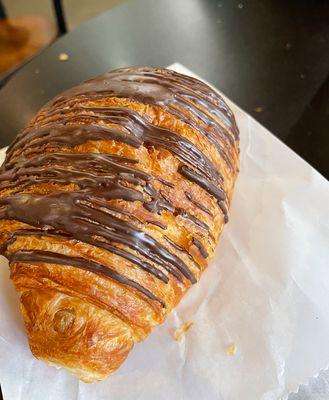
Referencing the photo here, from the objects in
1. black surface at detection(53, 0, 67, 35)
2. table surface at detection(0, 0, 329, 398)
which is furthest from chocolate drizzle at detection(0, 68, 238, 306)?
black surface at detection(53, 0, 67, 35)

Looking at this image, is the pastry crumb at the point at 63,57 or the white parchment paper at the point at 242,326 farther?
the pastry crumb at the point at 63,57

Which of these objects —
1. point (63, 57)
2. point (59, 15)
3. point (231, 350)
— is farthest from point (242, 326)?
point (59, 15)

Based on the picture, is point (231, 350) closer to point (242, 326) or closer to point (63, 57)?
point (242, 326)

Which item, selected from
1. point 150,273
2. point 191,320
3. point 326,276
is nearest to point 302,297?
point 326,276

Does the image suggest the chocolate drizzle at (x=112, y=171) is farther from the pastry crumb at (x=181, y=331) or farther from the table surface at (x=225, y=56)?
the table surface at (x=225, y=56)

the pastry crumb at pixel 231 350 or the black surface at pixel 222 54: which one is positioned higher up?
the black surface at pixel 222 54

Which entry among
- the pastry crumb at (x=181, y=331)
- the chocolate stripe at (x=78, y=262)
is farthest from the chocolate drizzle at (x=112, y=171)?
the pastry crumb at (x=181, y=331)
